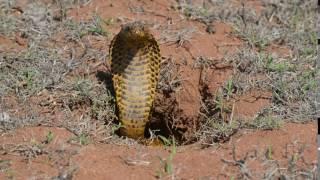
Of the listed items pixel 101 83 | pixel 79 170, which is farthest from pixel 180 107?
pixel 79 170

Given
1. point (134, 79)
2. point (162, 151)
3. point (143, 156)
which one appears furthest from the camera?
point (134, 79)

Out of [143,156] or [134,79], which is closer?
[143,156]

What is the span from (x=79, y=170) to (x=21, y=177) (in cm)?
30

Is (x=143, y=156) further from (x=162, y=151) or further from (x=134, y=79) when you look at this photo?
(x=134, y=79)

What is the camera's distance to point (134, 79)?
417 cm

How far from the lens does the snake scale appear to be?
4.07 meters

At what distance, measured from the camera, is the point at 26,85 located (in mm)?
4227

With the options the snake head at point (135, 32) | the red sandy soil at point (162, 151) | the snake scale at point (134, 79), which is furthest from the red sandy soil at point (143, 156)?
the snake head at point (135, 32)

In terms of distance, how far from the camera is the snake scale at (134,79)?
4.07 metres

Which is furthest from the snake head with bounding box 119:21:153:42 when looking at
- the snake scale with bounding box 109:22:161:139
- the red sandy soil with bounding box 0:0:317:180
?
the red sandy soil with bounding box 0:0:317:180

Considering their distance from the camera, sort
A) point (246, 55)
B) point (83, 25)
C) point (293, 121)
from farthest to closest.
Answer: point (83, 25)
point (246, 55)
point (293, 121)

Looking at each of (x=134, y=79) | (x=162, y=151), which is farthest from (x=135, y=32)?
(x=162, y=151)

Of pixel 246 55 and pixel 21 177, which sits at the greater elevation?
pixel 246 55

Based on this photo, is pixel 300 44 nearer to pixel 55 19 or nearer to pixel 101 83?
pixel 101 83
